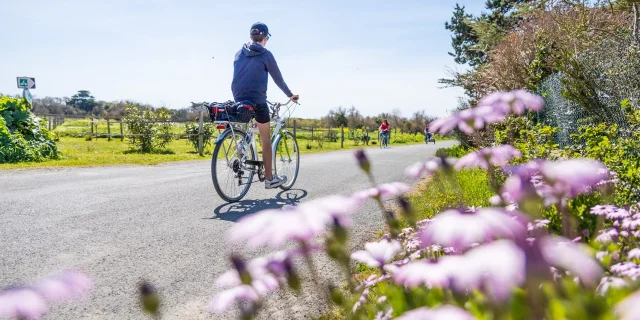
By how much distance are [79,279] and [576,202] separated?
11.7 ft

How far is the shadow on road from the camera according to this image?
5011mm

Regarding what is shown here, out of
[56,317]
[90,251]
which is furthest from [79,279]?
[90,251]

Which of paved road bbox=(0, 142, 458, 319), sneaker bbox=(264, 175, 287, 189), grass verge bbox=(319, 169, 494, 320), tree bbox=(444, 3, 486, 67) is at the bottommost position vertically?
paved road bbox=(0, 142, 458, 319)

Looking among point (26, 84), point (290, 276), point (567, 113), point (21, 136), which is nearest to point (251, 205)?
point (290, 276)

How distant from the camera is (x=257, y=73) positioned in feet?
18.5

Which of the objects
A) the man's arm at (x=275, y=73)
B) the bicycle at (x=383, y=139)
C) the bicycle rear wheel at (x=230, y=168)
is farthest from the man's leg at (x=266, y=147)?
the bicycle at (x=383, y=139)

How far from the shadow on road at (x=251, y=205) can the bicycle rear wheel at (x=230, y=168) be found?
166 millimetres

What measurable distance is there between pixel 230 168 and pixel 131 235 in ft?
6.03

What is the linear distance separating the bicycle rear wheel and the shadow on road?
0.17 meters

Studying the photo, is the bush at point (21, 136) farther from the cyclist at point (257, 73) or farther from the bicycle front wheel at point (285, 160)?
the cyclist at point (257, 73)

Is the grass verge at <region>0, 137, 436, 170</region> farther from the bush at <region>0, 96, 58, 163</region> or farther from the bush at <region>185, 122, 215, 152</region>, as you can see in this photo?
the bush at <region>185, 122, 215, 152</region>

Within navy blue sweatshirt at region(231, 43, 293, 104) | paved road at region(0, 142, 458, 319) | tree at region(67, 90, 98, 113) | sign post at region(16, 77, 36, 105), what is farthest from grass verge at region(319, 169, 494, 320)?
tree at region(67, 90, 98, 113)

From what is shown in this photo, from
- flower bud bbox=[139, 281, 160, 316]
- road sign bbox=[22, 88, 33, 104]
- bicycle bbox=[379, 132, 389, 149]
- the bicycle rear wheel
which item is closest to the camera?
flower bud bbox=[139, 281, 160, 316]

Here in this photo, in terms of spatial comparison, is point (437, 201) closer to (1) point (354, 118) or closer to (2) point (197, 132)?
(2) point (197, 132)
